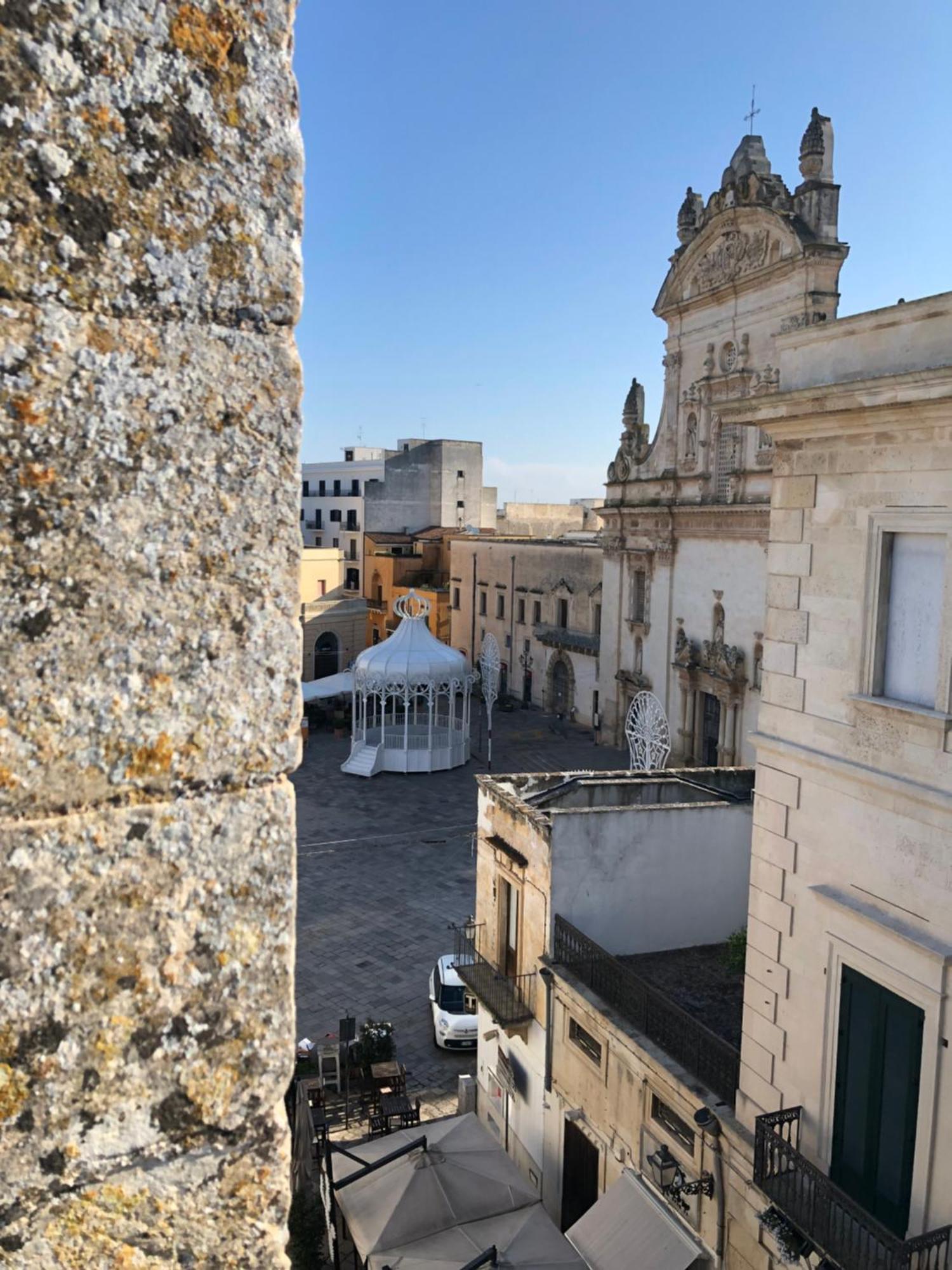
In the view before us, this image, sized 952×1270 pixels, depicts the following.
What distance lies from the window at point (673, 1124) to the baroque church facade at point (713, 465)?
52.6 feet

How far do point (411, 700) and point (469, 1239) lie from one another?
80.5 feet

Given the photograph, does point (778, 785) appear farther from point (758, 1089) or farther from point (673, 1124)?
point (673, 1124)

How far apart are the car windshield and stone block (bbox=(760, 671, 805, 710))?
9761 millimetres

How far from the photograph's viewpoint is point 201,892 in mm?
1632

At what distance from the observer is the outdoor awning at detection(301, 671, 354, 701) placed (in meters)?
36.2

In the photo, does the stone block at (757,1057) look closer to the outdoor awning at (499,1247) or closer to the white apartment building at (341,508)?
the outdoor awning at (499,1247)

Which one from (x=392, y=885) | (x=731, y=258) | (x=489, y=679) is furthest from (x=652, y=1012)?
(x=489, y=679)

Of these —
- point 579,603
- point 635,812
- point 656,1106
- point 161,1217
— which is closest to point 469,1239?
point 656,1106

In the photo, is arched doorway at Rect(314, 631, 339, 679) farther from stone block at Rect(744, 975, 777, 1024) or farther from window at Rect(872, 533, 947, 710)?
window at Rect(872, 533, 947, 710)

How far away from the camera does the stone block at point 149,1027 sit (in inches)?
59.4

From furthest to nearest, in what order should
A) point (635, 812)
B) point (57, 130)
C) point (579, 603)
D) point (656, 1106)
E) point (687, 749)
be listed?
point (579, 603) < point (687, 749) < point (635, 812) < point (656, 1106) < point (57, 130)

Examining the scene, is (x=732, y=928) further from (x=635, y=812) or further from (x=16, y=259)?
(x=16, y=259)

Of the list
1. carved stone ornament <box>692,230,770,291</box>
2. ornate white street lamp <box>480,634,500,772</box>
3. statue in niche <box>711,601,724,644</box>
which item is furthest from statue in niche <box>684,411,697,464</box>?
ornate white street lamp <box>480,634,500,772</box>

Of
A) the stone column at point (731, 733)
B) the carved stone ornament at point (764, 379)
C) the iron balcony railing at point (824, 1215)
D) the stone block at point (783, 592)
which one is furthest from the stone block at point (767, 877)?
the stone column at point (731, 733)
